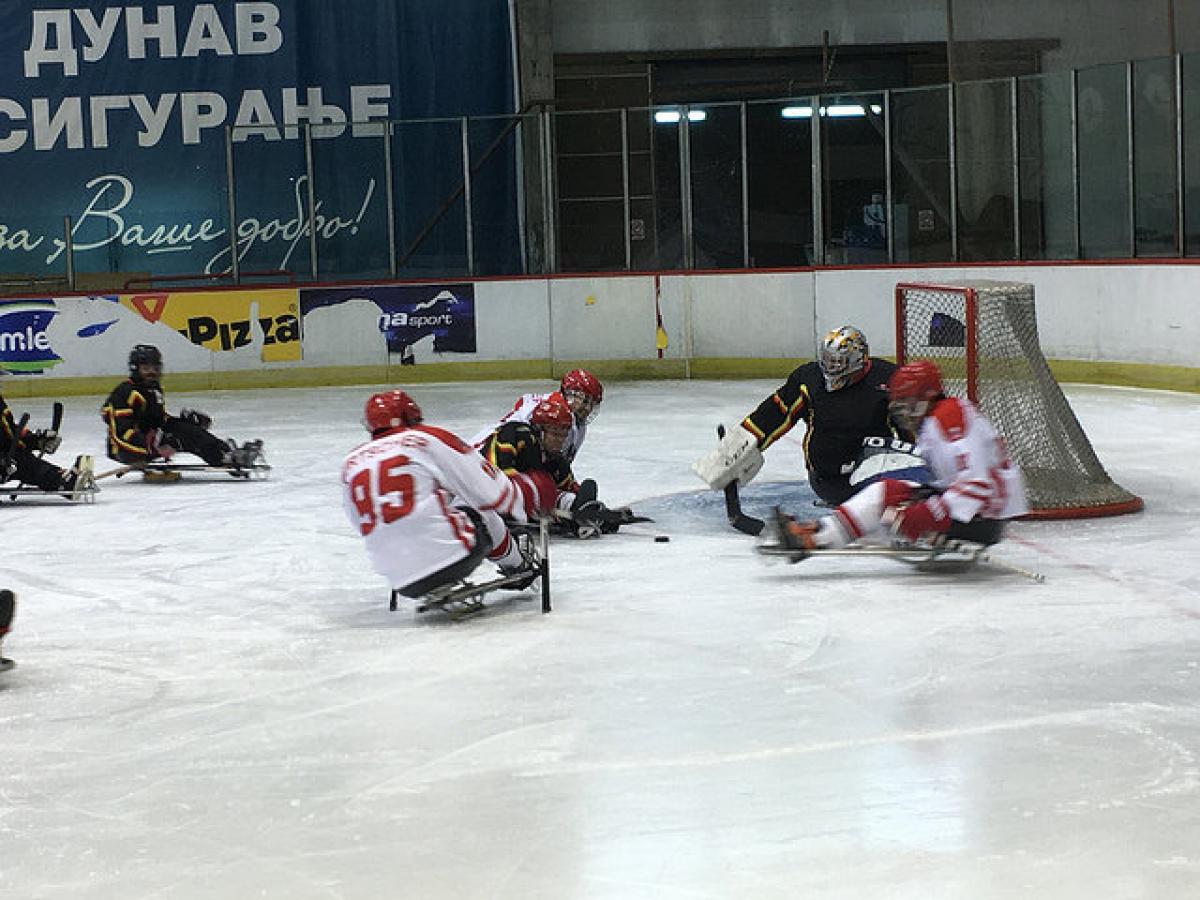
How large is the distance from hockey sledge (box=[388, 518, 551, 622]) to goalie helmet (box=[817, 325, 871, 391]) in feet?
7.66

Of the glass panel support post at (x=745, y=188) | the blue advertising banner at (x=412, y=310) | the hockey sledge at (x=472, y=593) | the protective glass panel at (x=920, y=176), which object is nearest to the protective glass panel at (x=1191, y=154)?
the protective glass panel at (x=920, y=176)

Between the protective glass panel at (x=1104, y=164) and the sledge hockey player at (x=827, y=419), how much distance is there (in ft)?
22.5

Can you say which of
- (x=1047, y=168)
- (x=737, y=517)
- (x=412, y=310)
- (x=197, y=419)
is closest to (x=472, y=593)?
(x=737, y=517)

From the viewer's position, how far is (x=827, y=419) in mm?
9211

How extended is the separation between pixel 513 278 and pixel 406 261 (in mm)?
1410

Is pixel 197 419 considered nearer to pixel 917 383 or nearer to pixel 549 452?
pixel 549 452

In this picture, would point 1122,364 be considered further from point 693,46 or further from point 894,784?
point 894,784

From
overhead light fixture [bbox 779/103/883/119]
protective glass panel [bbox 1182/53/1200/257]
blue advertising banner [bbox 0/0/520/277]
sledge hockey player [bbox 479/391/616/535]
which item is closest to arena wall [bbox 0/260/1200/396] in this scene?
blue advertising banner [bbox 0/0/520/277]

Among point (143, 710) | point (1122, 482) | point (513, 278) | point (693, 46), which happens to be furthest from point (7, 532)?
point (693, 46)

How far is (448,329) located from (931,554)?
11.0 m

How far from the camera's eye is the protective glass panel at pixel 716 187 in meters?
17.9

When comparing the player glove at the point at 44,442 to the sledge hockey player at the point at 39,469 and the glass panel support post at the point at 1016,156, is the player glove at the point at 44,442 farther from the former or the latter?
the glass panel support post at the point at 1016,156

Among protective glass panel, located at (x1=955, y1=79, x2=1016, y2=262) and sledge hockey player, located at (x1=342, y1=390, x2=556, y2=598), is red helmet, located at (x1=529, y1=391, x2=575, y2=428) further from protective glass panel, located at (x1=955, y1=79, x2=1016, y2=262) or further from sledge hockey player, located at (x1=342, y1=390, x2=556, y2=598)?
protective glass panel, located at (x1=955, y1=79, x2=1016, y2=262)

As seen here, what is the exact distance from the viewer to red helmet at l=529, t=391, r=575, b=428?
8.16m
